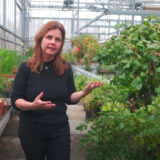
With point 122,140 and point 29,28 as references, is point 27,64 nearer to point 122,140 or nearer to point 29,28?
point 122,140

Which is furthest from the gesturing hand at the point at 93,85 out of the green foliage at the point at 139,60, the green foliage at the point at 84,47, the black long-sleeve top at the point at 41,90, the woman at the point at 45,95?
the green foliage at the point at 84,47

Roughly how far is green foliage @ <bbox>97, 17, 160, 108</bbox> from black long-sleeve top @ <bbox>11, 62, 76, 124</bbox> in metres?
0.54

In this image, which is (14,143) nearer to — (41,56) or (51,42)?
(41,56)

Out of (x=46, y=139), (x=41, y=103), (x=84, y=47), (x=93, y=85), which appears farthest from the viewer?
(x=84, y=47)

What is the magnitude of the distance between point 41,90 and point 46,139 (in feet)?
1.25

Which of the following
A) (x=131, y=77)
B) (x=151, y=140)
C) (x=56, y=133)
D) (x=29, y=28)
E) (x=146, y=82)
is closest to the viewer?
(x=151, y=140)

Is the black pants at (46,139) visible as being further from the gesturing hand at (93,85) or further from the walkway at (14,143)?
the walkway at (14,143)

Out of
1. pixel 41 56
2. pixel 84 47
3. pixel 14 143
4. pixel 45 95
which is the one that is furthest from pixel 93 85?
pixel 84 47

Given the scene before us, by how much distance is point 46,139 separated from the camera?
1.85 metres

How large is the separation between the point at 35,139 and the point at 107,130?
538 mm

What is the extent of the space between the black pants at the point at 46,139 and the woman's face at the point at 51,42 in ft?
1.80

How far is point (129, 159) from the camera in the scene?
5.41 ft

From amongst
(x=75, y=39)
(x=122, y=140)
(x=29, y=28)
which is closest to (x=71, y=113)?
(x=122, y=140)

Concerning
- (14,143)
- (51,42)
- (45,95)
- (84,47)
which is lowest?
(14,143)
